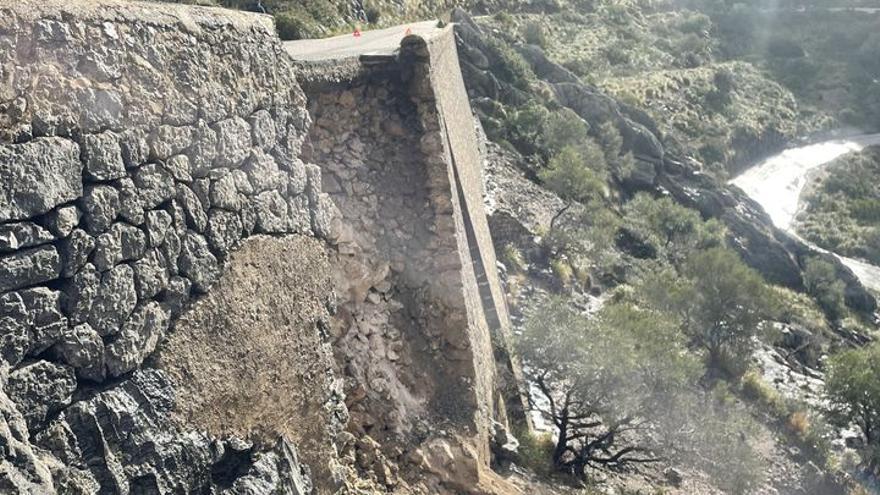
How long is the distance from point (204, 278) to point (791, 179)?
189 ft

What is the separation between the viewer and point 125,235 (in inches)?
236

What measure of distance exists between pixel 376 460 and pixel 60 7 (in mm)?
5755

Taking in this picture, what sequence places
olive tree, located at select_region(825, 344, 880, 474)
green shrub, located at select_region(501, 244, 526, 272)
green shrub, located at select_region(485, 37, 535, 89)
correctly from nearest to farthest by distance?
1. green shrub, located at select_region(501, 244, 526, 272)
2. olive tree, located at select_region(825, 344, 880, 474)
3. green shrub, located at select_region(485, 37, 535, 89)

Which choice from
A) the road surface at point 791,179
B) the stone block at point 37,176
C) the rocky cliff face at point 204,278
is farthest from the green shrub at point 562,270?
the road surface at point 791,179

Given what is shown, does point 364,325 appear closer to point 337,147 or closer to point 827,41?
point 337,147

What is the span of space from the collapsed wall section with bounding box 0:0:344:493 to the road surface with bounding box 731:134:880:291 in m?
43.9

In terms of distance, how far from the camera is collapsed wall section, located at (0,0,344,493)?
16.8 ft

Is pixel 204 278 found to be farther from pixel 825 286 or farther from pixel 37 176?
pixel 825 286

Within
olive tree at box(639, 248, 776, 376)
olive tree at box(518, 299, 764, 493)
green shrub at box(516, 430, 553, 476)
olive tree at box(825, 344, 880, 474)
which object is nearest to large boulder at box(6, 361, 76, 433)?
green shrub at box(516, 430, 553, 476)

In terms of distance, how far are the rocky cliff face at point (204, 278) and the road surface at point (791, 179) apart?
4017 centimetres

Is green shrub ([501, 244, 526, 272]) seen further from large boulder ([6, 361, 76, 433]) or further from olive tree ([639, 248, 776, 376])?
large boulder ([6, 361, 76, 433])

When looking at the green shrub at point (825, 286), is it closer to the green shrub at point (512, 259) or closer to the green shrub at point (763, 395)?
the green shrub at point (763, 395)

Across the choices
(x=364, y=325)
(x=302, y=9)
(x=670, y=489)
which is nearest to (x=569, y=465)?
(x=670, y=489)

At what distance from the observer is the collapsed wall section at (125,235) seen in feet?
16.8
